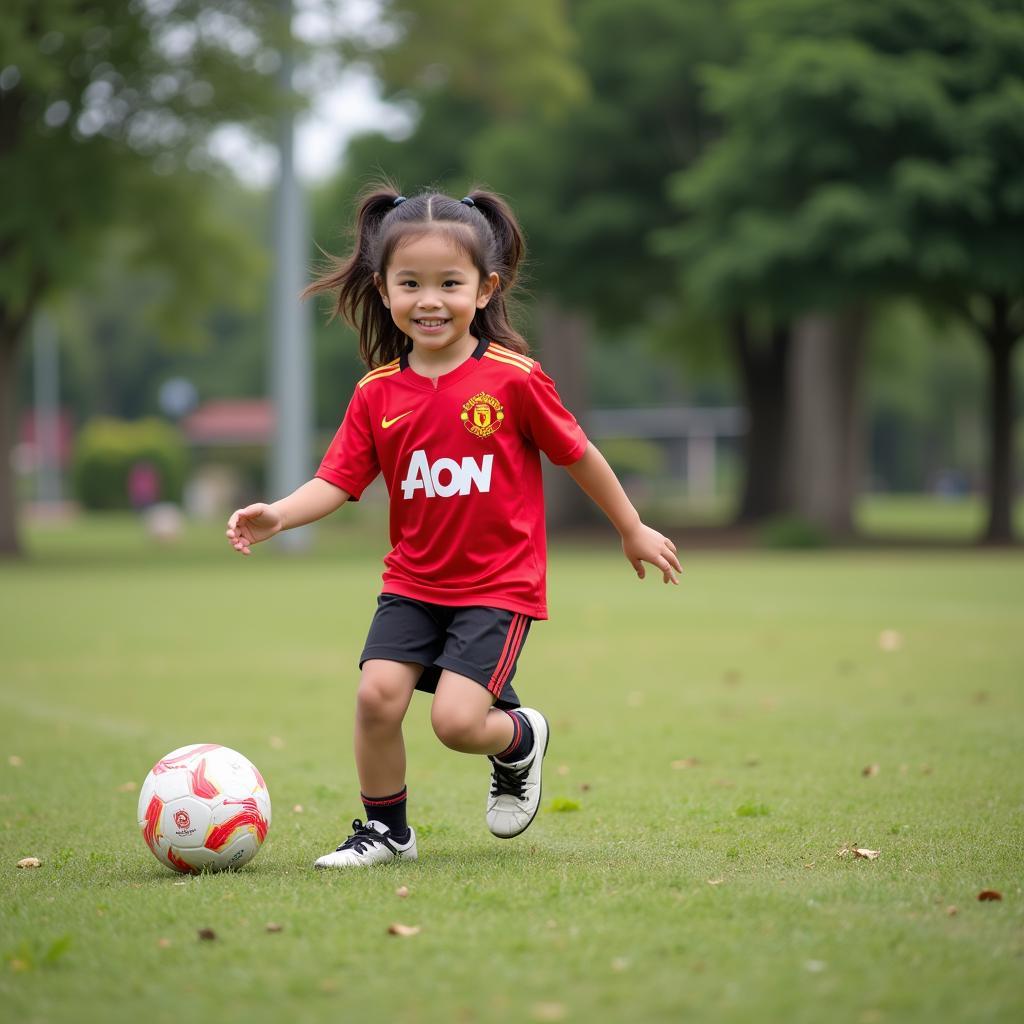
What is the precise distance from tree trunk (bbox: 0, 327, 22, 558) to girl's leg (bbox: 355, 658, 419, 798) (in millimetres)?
22764

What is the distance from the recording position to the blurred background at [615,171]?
79.3ft

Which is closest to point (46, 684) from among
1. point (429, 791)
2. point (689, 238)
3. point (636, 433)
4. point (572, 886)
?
point (429, 791)

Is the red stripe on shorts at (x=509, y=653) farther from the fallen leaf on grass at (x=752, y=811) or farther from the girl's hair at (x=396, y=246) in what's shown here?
the fallen leaf on grass at (x=752, y=811)

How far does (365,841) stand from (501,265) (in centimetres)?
196

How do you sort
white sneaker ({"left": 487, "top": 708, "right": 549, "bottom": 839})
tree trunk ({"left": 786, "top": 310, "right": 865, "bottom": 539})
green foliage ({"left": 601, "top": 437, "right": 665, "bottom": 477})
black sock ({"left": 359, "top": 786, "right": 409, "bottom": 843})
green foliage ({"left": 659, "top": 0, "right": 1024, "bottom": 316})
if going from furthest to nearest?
1. green foliage ({"left": 601, "top": 437, "right": 665, "bottom": 477})
2. tree trunk ({"left": 786, "top": 310, "right": 865, "bottom": 539})
3. green foliage ({"left": 659, "top": 0, "right": 1024, "bottom": 316})
4. white sneaker ({"left": 487, "top": 708, "right": 549, "bottom": 839})
5. black sock ({"left": 359, "top": 786, "right": 409, "bottom": 843})

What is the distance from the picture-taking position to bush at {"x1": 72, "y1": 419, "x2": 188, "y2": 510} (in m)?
54.1

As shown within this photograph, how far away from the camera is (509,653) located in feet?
16.1

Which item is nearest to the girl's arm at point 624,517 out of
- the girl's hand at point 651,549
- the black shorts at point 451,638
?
the girl's hand at point 651,549

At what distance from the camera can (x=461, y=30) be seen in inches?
1101

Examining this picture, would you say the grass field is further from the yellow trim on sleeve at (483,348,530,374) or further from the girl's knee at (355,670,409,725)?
the yellow trim on sleeve at (483,348,530,374)

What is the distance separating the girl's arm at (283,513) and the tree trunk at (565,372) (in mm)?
28617

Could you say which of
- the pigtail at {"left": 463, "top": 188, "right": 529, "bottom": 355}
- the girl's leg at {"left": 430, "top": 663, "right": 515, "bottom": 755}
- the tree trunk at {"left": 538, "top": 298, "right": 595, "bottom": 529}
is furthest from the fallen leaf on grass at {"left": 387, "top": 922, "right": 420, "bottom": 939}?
the tree trunk at {"left": 538, "top": 298, "right": 595, "bottom": 529}

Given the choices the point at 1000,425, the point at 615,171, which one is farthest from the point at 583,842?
the point at 615,171

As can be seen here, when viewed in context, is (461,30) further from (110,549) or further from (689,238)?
(110,549)
